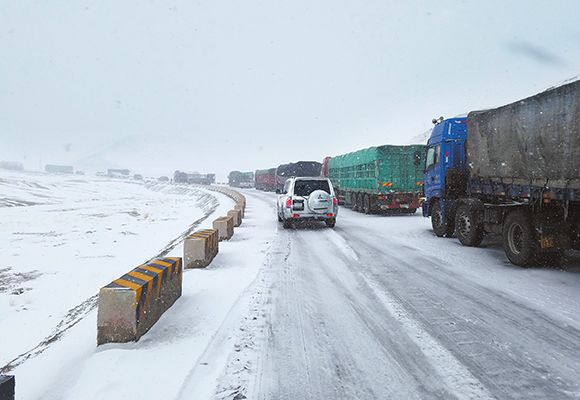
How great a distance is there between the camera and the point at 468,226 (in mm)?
9758

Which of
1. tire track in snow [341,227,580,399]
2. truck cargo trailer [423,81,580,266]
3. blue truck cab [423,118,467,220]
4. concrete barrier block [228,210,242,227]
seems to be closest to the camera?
tire track in snow [341,227,580,399]

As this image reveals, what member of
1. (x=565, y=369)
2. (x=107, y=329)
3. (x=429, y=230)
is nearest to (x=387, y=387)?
(x=565, y=369)

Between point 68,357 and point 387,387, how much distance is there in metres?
3.22

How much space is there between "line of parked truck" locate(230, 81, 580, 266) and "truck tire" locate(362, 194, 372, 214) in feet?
19.7

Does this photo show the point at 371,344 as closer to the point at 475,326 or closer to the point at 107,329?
the point at 475,326

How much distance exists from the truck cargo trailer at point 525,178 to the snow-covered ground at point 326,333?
67 cm

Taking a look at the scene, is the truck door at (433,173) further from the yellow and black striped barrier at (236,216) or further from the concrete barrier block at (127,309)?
the concrete barrier block at (127,309)

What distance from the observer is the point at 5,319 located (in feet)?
20.0

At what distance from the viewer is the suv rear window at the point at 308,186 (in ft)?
42.7

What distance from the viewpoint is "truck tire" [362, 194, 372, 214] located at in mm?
18484

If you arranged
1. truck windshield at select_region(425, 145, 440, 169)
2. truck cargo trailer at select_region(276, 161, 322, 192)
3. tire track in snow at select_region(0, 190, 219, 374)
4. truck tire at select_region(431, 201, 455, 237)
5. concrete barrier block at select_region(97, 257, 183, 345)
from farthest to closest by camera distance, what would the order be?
truck cargo trailer at select_region(276, 161, 322, 192) → truck windshield at select_region(425, 145, 440, 169) → truck tire at select_region(431, 201, 455, 237) → tire track in snow at select_region(0, 190, 219, 374) → concrete barrier block at select_region(97, 257, 183, 345)

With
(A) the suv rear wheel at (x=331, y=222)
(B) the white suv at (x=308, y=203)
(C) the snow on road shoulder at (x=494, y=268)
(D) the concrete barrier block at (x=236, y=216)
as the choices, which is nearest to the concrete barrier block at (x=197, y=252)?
(C) the snow on road shoulder at (x=494, y=268)

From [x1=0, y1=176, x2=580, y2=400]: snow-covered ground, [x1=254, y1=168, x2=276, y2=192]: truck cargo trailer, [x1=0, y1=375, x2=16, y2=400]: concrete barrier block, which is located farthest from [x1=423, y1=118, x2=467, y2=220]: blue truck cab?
[x1=254, y1=168, x2=276, y2=192]: truck cargo trailer

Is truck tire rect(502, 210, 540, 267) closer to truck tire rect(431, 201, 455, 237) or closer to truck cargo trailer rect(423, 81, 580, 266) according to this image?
truck cargo trailer rect(423, 81, 580, 266)
